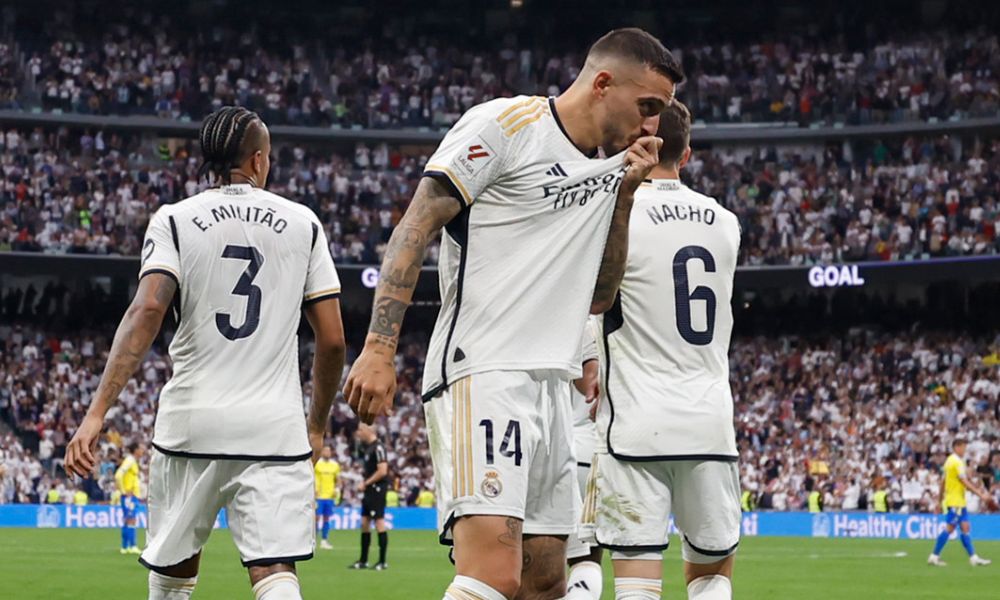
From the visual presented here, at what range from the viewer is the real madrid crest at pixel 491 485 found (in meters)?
5.08

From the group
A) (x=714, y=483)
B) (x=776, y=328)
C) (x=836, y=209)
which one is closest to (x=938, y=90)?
(x=836, y=209)

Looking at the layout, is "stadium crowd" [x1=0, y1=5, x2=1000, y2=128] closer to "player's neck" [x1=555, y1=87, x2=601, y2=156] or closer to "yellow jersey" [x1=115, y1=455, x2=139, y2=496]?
"yellow jersey" [x1=115, y1=455, x2=139, y2=496]

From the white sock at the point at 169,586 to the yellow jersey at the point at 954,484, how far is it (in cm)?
1871

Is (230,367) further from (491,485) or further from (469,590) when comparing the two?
(469,590)

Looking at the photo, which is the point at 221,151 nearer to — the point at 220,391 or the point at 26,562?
the point at 220,391

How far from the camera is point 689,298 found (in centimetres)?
711

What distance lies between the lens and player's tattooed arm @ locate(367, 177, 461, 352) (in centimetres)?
509

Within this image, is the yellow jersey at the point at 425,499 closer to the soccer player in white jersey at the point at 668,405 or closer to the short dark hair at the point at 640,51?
the soccer player in white jersey at the point at 668,405

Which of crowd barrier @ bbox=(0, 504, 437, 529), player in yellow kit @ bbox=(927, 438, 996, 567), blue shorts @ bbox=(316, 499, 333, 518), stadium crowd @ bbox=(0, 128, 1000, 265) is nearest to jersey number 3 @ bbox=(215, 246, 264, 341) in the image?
player in yellow kit @ bbox=(927, 438, 996, 567)

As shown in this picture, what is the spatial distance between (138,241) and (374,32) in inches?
460

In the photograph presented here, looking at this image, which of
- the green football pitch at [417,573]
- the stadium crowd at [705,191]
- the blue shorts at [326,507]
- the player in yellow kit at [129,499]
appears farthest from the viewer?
the stadium crowd at [705,191]

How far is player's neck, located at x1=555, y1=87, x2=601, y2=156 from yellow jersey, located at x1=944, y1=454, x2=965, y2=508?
760 inches

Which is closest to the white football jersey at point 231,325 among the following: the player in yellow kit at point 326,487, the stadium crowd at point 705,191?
the player in yellow kit at point 326,487

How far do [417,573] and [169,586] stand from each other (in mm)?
13942
